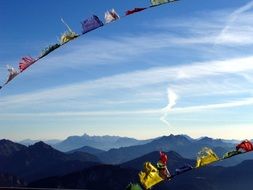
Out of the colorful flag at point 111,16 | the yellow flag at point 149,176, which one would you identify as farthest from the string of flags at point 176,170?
the colorful flag at point 111,16

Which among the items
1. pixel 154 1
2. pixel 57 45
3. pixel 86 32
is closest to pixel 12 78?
pixel 57 45

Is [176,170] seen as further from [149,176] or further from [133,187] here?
[133,187]

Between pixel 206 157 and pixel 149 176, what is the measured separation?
1.09ft

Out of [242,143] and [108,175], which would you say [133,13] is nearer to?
[242,143]

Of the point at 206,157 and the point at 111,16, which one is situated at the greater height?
the point at 111,16

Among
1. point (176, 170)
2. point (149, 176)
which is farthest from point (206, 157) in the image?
point (149, 176)

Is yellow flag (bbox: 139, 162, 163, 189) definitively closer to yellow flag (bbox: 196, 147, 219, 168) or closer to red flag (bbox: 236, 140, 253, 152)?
yellow flag (bbox: 196, 147, 219, 168)

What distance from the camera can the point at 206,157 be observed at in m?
2.48

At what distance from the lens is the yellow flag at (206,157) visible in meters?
2.41

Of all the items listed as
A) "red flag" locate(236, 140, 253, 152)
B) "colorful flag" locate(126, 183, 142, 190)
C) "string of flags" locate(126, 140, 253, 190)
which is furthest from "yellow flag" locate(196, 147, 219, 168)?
"colorful flag" locate(126, 183, 142, 190)

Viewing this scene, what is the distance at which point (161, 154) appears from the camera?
2.60m

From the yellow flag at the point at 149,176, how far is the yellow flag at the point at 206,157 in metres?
0.24

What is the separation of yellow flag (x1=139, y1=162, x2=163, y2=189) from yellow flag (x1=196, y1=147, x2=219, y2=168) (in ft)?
0.78

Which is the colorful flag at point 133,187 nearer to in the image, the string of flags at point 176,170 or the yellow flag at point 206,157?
the string of flags at point 176,170
